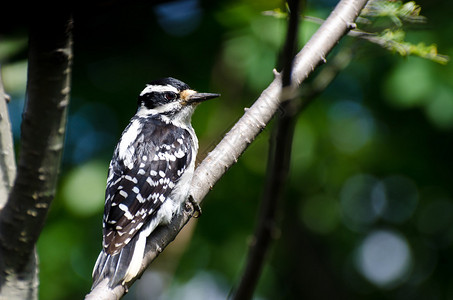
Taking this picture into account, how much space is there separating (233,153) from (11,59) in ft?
6.14

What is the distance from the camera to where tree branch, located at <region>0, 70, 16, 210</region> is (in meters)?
2.55

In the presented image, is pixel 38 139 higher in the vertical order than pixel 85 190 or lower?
higher

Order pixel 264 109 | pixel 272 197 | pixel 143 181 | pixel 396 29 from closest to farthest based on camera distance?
1. pixel 272 197
2. pixel 396 29
3. pixel 264 109
4. pixel 143 181

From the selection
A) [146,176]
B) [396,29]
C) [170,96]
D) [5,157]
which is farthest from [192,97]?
[5,157]

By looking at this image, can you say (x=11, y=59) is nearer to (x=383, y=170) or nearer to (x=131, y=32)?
(x=131, y=32)

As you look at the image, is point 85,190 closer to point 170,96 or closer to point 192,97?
point 170,96

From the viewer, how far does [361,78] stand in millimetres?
5098

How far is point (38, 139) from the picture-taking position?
5.73 feet

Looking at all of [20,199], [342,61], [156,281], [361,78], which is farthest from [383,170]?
[20,199]

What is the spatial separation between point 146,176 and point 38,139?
181 centimetres

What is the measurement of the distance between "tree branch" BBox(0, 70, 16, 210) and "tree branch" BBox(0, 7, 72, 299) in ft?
1.53

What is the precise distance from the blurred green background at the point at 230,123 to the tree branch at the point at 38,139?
75.0 inches

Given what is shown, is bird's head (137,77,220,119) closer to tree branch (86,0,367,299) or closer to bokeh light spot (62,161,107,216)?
bokeh light spot (62,161,107,216)

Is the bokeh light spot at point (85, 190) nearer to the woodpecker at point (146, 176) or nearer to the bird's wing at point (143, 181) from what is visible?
the woodpecker at point (146, 176)
